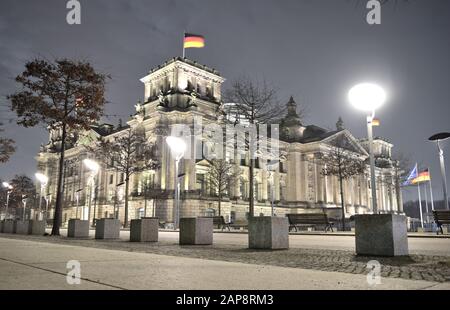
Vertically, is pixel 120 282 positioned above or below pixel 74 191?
below

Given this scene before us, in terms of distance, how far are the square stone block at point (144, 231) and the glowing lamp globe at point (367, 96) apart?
29.4 ft

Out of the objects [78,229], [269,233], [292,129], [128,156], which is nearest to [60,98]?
[78,229]

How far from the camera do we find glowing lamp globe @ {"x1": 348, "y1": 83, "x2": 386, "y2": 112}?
10070mm

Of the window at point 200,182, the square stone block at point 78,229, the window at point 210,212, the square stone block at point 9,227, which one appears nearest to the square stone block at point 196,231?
the square stone block at point 78,229

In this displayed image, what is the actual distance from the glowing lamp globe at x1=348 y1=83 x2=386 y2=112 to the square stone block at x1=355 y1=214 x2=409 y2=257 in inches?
117

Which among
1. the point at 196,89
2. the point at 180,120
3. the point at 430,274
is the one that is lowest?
the point at 430,274

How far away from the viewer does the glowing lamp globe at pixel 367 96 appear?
10070 mm

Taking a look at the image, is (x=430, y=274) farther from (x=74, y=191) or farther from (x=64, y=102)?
(x=74, y=191)

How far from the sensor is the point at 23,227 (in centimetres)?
2461

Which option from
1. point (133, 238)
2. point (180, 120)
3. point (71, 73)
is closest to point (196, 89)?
point (180, 120)

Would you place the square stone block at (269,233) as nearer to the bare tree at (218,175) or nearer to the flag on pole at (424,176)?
the flag on pole at (424,176)

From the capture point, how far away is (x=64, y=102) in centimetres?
2269

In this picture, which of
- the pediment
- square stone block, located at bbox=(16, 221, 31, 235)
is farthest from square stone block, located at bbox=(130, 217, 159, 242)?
the pediment
